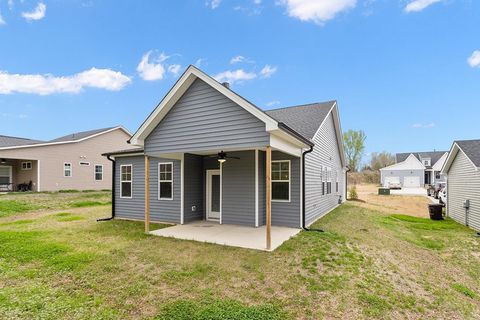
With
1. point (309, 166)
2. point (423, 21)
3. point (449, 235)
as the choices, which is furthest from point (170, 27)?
point (449, 235)

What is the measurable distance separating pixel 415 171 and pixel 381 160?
1574 centimetres

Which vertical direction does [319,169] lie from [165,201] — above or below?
above

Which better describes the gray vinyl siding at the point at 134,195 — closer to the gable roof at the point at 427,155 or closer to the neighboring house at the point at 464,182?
the neighboring house at the point at 464,182

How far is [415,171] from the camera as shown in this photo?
39906mm

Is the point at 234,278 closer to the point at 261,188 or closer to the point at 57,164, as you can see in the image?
the point at 261,188

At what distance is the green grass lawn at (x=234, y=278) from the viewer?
11.9ft

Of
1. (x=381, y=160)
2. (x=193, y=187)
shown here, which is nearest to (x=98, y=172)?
(x=193, y=187)

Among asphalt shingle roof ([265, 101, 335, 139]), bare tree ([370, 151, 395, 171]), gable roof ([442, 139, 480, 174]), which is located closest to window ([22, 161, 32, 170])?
asphalt shingle roof ([265, 101, 335, 139])

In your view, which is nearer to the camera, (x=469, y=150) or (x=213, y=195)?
(x=213, y=195)

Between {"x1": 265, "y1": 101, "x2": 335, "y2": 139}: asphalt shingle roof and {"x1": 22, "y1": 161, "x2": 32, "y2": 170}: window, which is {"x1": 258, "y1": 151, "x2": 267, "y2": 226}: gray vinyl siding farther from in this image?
{"x1": 22, "y1": 161, "x2": 32, "y2": 170}: window

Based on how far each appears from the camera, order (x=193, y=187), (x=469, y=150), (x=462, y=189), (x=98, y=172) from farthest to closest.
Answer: (x=98, y=172) → (x=462, y=189) → (x=469, y=150) → (x=193, y=187)

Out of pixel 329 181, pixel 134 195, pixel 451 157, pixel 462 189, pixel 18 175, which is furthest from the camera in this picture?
pixel 18 175

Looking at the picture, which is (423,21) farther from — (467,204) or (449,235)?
(449,235)

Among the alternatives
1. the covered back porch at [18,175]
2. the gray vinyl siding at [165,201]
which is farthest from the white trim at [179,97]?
the covered back porch at [18,175]
